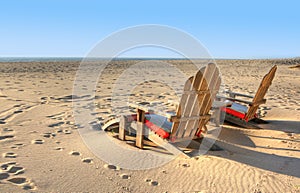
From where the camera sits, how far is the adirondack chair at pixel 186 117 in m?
3.68

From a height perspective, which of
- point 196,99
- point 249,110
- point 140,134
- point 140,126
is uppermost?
point 196,99

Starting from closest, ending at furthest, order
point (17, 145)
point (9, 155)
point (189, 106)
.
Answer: point (9, 155) → point (189, 106) → point (17, 145)

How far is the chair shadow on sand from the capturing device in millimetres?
3543

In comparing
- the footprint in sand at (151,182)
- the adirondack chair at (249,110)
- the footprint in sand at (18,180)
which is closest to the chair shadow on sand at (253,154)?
the adirondack chair at (249,110)

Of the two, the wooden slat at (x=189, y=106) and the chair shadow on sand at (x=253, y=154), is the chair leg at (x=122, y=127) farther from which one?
the chair shadow on sand at (x=253, y=154)

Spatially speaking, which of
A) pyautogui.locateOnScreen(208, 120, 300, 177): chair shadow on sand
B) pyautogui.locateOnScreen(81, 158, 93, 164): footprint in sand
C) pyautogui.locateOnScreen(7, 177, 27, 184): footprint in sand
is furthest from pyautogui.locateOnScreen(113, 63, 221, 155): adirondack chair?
pyautogui.locateOnScreen(7, 177, 27, 184): footprint in sand

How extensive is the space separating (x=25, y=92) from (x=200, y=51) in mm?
6663

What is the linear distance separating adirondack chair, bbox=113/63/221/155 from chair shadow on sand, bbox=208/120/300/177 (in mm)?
510

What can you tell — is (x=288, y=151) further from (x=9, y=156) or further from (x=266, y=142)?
(x=9, y=156)

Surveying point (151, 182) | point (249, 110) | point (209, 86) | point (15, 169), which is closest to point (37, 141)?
point (15, 169)

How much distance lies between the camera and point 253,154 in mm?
4031

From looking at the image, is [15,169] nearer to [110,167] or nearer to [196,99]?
[110,167]

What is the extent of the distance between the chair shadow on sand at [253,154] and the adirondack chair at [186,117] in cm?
51

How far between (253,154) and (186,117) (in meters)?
1.22
